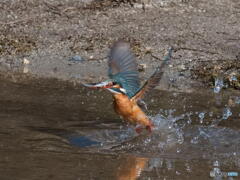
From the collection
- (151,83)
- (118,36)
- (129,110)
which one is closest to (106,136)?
(129,110)

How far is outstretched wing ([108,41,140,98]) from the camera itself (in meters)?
7.06

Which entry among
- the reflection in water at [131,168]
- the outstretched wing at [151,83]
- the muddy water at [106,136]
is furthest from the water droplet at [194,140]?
the reflection in water at [131,168]

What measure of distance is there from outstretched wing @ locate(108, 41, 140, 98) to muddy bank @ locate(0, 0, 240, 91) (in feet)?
6.11

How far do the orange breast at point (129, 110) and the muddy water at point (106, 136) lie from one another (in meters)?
0.16

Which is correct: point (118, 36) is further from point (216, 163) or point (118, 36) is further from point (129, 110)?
point (216, 163)

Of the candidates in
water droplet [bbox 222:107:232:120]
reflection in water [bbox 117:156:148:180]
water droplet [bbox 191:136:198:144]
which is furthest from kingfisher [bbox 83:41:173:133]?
water droplet [bbox 222:107:232:120]

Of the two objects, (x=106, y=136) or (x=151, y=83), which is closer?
(x=151, y=83)

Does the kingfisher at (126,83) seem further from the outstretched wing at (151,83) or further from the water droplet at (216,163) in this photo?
the water droplet at (216,163)

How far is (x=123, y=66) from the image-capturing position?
712cm

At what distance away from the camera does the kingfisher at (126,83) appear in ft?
23.2

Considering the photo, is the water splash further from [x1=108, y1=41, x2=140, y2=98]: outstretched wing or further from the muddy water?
[x1=108, y1=41, x2=140, y2=98]: outstretched wing

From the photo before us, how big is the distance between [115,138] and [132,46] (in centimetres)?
269

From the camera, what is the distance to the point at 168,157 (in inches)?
261

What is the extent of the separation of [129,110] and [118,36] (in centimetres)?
300
